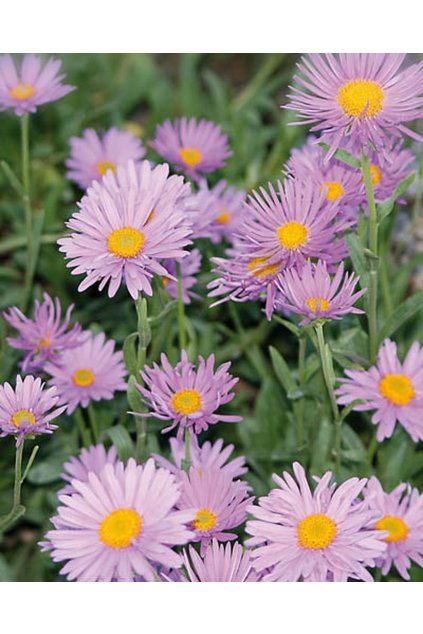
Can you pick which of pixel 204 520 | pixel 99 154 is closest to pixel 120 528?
pixel 204 520

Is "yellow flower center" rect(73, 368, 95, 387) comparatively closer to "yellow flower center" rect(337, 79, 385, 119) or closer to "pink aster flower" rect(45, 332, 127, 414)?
"pink aster flower" rect(45, 332, 127, 414)

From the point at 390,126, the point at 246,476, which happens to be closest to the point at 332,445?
the point at 246,476

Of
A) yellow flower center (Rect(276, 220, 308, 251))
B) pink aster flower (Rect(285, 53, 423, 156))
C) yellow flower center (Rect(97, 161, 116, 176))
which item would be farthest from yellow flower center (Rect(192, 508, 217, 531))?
yellow flower center (Rect(97, 161, 116, 176))

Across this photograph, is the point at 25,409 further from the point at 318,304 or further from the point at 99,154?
the point at 99,154

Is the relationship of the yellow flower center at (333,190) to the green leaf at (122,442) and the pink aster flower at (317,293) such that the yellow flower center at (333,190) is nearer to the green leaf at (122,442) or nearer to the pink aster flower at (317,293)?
the pink aster flower at (317,293)

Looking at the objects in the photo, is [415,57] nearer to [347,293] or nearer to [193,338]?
[193,338]
